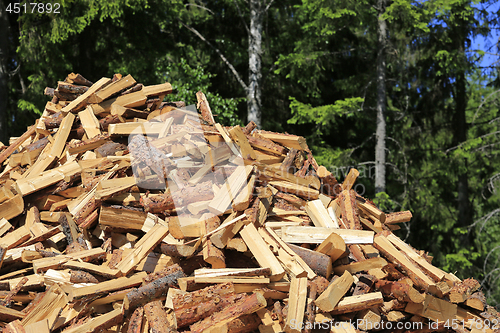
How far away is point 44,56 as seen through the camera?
1078 centimetres

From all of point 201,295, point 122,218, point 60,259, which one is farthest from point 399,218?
point 60,259

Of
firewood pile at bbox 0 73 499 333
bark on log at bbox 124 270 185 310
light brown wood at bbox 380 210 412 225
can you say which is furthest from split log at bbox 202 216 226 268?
light brown wood at bbox 380 210 412 225

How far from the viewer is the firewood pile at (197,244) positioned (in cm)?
321

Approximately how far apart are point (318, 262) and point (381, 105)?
9.13 m

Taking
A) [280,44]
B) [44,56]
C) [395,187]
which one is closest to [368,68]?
[280,44]

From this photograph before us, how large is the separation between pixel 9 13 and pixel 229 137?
1024 cm

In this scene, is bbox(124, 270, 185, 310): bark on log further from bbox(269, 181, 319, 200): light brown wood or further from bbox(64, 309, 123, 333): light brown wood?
bbox(269, 181, 319, 200): light brown wood

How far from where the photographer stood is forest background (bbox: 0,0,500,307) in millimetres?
10820

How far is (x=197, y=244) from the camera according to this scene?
137 inches

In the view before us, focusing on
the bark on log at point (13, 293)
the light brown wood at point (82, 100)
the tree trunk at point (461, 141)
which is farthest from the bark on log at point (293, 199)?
the tree trunk at point (461, 141)

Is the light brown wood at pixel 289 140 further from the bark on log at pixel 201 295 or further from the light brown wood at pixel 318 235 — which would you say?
the bark on log at pixel 201 295

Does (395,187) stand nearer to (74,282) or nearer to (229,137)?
(229,137)

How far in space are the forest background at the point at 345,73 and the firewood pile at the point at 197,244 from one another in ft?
21.9

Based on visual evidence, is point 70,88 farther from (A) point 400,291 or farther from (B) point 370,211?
(A) point 400,291
